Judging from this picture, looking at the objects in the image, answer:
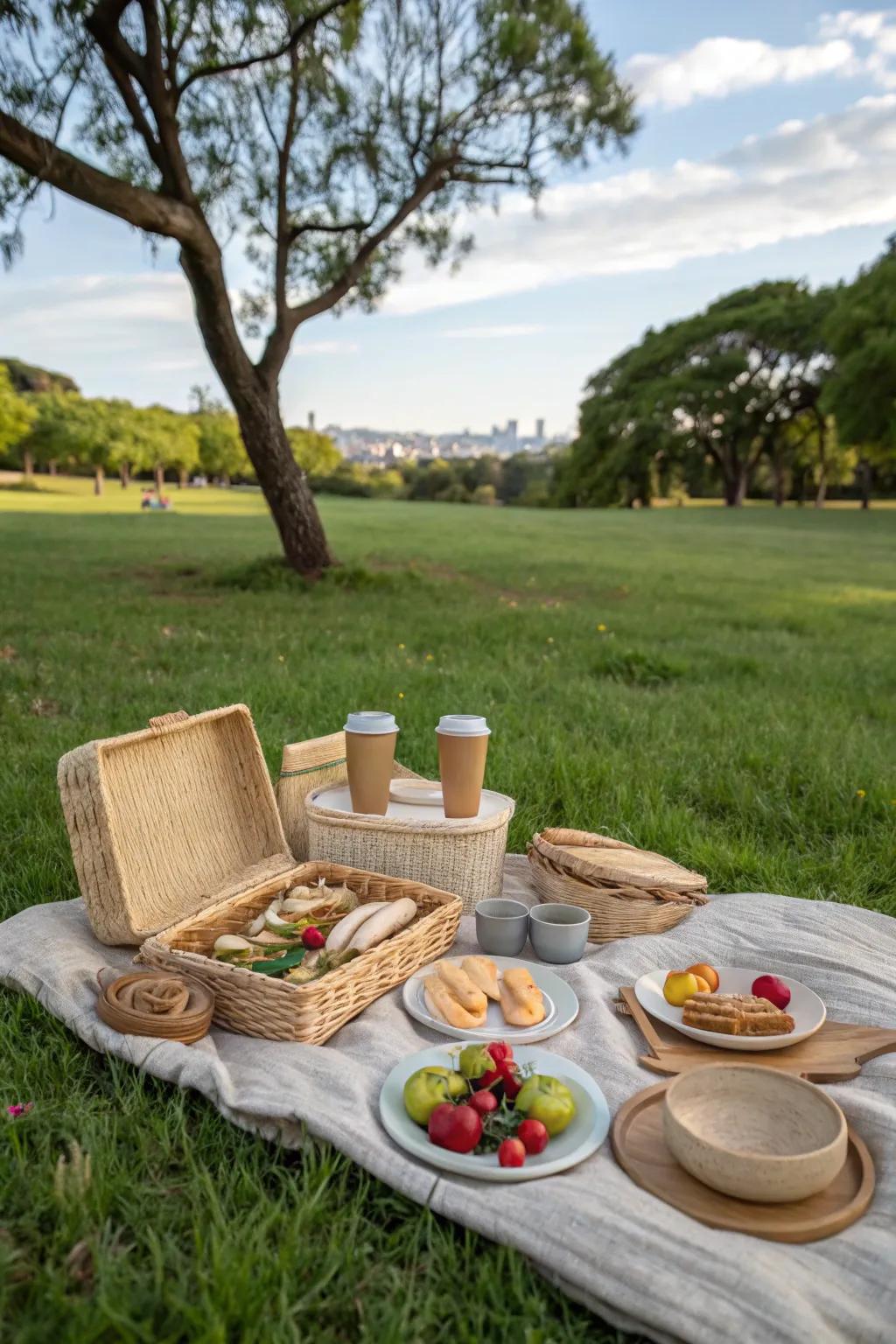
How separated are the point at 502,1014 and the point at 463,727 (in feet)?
3.03

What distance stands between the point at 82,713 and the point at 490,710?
2456mm

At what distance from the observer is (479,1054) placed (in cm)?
214

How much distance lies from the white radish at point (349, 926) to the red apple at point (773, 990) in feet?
3.54

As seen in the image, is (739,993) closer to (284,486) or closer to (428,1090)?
(428,1090)

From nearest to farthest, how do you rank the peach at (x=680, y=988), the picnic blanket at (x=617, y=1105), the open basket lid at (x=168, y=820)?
the picnic blanket at (x=617, y=1105) < the peach at (x=680, y=988) < the open basket lid at (x=168, y=820)

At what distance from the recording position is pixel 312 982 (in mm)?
2367

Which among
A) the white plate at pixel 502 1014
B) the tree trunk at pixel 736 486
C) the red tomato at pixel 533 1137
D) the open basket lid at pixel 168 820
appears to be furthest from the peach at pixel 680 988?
the tree trunk at pixel 736 486

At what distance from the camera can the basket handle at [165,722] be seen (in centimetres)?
308

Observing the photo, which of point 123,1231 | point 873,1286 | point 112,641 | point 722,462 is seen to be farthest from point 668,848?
point 722,462

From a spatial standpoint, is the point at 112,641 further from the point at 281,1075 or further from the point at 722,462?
the point at 722,462

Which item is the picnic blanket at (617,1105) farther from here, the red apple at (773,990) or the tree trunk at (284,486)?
the tree trunk at (284,486)

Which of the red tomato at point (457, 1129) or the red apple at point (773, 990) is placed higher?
the red tomato at point (457, 1129)

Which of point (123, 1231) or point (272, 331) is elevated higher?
point (272, 331)

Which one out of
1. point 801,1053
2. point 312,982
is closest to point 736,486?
point 801,1053
